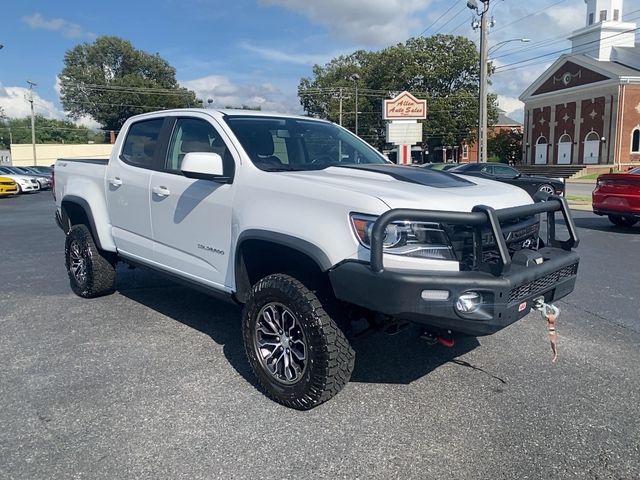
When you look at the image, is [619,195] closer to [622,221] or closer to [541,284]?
[622,221]

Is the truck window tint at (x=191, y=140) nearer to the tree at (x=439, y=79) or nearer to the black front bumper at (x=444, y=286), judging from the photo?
the black front bumper at (x=444, y=286)

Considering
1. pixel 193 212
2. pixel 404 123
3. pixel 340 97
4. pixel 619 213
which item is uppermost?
pixel 340 97

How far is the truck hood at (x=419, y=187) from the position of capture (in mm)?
3059

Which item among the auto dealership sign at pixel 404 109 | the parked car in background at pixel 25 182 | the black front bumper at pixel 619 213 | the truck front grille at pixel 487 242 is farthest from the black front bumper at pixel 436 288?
the parked car in background at pixel 25 182

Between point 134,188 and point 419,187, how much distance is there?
2776 mm

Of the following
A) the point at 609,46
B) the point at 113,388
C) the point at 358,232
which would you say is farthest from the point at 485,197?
the point at 609,46

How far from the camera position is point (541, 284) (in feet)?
10.8

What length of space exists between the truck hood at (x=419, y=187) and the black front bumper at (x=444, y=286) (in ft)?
0.54

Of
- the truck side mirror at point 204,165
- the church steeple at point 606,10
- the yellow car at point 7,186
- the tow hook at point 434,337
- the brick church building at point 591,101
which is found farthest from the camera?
the church steeple at point 606,10

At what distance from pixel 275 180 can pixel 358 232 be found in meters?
0.81

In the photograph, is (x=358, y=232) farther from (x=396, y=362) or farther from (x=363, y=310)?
(x=396, y=362)

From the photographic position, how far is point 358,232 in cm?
301

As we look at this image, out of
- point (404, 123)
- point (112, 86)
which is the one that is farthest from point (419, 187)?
point (112, 86)

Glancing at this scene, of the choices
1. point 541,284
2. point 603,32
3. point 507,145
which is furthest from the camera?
point 507,145
